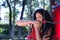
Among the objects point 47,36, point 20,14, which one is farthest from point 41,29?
point 20,14

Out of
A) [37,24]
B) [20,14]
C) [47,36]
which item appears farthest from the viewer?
[20,14]

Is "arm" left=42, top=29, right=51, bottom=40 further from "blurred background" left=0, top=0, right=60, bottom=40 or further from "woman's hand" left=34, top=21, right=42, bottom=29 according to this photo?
"blurred background" left=0, top=0, right=60, bottom=40

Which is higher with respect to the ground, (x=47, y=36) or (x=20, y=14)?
(x=20, y=14)

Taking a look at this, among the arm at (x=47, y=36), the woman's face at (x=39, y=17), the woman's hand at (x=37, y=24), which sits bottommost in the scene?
the arm at (x=47, y=36)

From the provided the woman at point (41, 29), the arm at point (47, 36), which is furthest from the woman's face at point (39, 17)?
the arm at point (47, 36)

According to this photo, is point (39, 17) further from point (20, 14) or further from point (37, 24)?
point (20, 14)

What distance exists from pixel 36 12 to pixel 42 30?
0.16 meters

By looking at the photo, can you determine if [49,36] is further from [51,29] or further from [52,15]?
[52,15]

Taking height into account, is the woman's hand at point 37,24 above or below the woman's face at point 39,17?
below

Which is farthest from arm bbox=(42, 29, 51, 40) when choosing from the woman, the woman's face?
Answer: the woman's face

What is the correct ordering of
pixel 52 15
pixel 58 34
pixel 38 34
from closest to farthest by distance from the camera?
pixel 38 34
pixel 58 34
pixel 52 15

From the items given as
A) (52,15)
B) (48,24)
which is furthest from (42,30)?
(52,15)

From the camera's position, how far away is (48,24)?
1.68 meters

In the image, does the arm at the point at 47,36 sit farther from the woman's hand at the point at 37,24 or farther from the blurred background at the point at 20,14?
the blurred background at the point at 20,14
